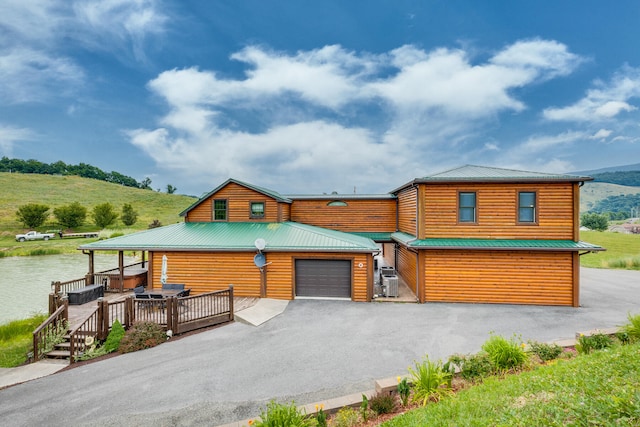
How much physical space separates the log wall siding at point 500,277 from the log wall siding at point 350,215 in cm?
598

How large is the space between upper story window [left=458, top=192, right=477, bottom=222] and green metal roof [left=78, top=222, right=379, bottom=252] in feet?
13.7

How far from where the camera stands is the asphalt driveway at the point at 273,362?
217 inches

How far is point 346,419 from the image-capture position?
428 centimetres

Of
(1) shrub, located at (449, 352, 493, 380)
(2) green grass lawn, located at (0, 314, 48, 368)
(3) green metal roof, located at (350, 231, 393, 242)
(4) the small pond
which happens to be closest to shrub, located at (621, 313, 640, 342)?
(1) shrub, located at (449, 352, 493, 380)

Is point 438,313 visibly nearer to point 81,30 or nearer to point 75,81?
point 81,30

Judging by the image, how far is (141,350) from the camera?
27.0ft

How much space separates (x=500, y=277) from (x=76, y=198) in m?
90.7

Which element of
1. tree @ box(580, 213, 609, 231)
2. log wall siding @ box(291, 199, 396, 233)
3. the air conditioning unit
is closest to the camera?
the air conditioning unit

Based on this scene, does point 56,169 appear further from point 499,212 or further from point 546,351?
point 546,351

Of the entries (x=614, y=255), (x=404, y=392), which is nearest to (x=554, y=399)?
(x=404, y=392)

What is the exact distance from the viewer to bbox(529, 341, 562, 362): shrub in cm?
583

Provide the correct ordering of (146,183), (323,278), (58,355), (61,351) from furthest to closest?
(146,183)
(323,278)
(61,351)
(58,355)

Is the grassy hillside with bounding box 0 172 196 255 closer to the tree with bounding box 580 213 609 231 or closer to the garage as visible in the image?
the garage

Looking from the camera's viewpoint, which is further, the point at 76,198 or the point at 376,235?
the point at 76,198
